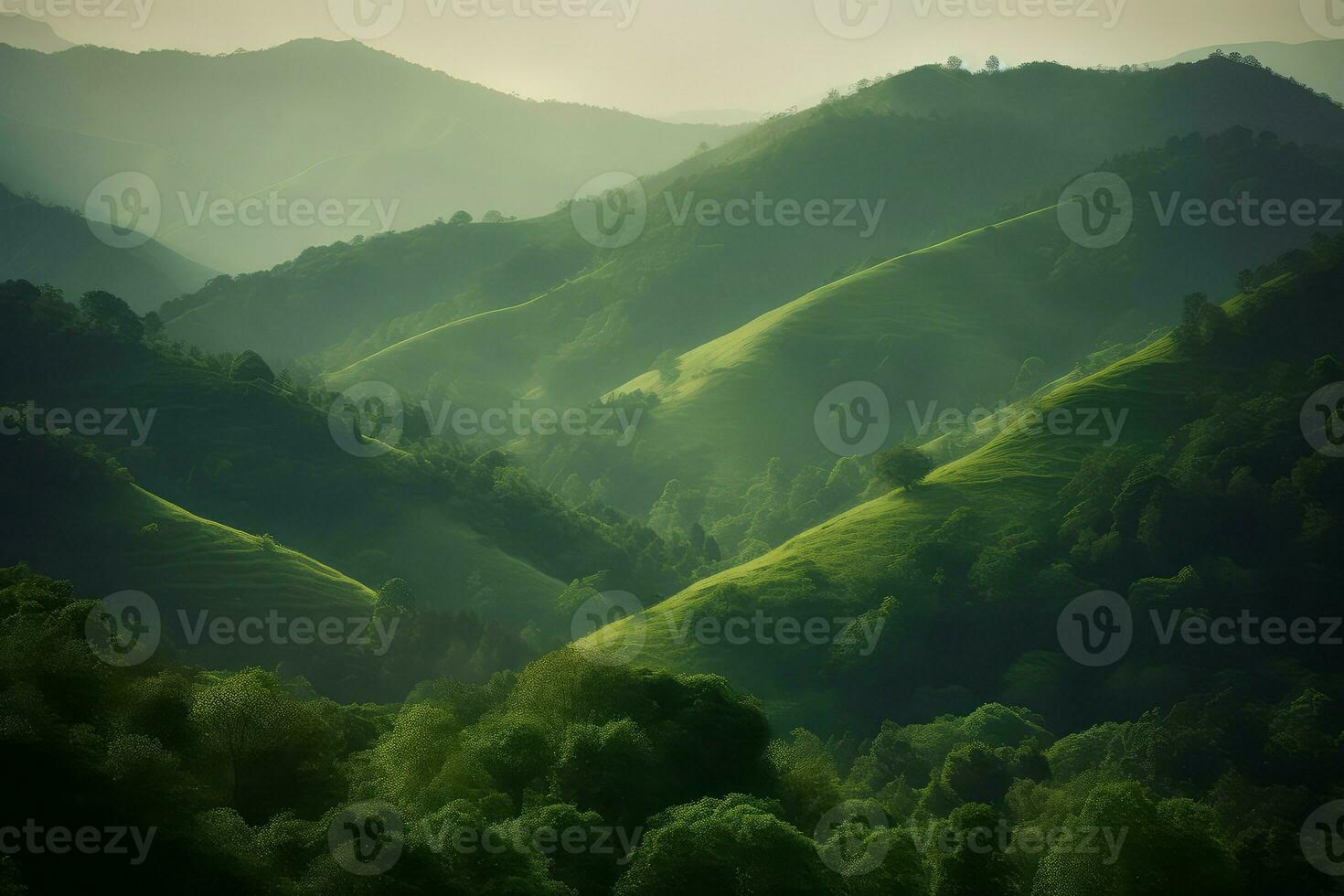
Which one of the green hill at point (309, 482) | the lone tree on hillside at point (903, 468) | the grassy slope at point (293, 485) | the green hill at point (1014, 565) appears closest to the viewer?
the green hill at point (1014, 565)

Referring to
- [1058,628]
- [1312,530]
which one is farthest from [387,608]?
[1312,530]

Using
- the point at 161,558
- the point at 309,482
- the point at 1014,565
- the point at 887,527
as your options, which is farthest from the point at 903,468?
the point at 309,482

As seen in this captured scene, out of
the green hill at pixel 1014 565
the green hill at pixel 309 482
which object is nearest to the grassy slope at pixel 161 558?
the green hill at pixel 309 482

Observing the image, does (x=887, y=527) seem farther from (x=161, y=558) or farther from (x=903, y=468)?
(x=161, y=558)

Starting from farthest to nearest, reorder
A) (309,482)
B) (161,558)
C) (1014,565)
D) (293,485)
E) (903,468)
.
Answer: (309,482), (293,485), (903,468), (1014,565), (161,558)

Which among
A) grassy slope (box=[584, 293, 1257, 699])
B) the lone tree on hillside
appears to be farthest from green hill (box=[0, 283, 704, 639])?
the lone tree on hillside

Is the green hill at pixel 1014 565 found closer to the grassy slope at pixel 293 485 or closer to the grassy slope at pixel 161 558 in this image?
the grassy slope at pixel 161 558

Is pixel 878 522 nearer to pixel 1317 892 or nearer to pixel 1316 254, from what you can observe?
pixel 1317 892
